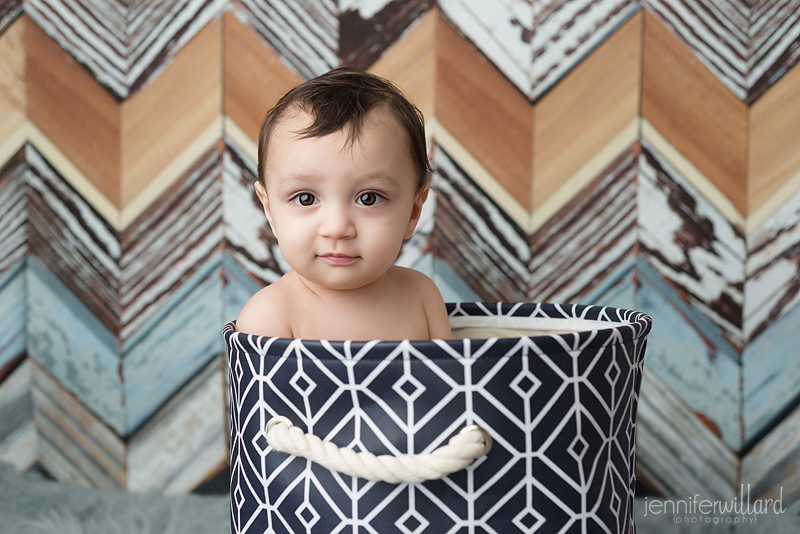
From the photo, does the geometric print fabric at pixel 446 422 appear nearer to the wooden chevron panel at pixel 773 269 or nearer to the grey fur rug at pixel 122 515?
the grey fur rug at pixel 122 515

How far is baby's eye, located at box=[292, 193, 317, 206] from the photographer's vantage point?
698mm

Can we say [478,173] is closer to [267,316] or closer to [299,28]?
[299,28]

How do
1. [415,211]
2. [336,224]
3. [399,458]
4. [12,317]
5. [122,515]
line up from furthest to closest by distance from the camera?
[12,317] → [122,515] → [415,211] → [336,224] → [399,458]

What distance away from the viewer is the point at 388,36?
118cm

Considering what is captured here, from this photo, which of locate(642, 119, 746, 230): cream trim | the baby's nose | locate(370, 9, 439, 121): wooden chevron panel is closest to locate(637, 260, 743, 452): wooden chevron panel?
locate(642, 119, 746, 230): cream trim

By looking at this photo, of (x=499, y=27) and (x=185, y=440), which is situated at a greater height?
(x=499, y=27)

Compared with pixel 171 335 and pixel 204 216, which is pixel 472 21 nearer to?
pixel 204 216

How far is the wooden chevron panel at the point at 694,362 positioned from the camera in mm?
1211

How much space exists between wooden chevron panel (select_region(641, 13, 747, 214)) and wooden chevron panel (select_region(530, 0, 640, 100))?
0.20ft

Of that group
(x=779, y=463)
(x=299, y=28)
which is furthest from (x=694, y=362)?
(x=299, y=28)

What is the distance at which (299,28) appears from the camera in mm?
1190

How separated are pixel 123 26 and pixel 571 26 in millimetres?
828

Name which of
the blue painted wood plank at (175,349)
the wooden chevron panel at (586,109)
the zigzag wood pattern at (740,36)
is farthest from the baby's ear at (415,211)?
the zigzag wood pattern at (740,36)

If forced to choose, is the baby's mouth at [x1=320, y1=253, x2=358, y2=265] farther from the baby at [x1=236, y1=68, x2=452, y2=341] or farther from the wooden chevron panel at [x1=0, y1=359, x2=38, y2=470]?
the wooden chevron panel at [x1=0, y1=359, x2=38, y2=470]
